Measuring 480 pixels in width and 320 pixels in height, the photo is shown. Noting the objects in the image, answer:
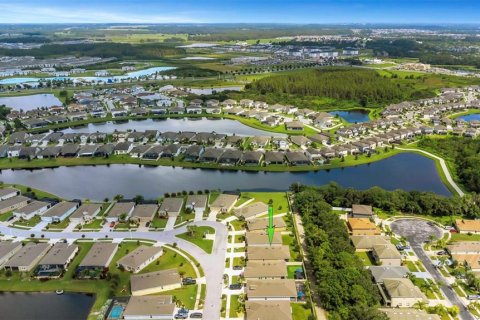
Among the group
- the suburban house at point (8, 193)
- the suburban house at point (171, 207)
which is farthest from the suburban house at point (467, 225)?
the suburban house at point (8, 193)

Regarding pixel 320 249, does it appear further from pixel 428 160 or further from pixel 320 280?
pixel 428 160

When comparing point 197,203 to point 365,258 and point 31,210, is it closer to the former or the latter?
point 31,210

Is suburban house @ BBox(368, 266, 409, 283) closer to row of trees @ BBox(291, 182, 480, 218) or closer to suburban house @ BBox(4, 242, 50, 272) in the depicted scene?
row of trees @ BBox(291, 182, 480, 218)

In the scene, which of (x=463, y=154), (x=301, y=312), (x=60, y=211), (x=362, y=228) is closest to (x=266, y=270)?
(x=301, y=312)

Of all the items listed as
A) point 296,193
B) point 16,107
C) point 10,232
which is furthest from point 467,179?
point 16,107

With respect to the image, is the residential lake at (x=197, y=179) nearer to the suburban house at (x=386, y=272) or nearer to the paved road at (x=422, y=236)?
the paved road at (x=422, y=236)

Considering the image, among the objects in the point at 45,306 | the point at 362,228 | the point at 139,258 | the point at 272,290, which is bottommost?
the point at 45,306
